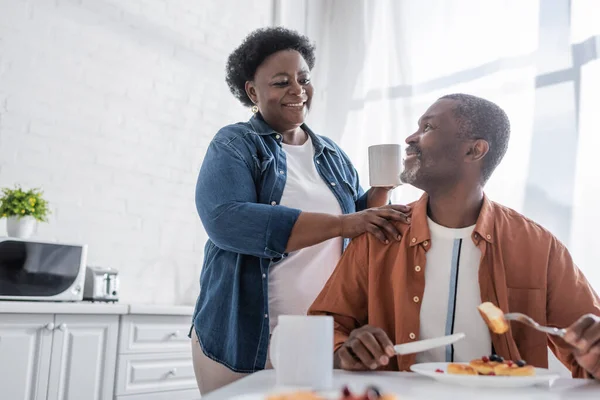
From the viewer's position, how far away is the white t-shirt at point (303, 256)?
58.1 inches

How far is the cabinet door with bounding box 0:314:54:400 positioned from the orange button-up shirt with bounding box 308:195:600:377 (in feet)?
4.33

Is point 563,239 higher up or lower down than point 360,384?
higher up

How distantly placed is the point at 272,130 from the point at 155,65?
1826 mm

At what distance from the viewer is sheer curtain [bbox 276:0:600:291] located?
243 cm

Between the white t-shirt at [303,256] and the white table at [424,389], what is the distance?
20.1 inches

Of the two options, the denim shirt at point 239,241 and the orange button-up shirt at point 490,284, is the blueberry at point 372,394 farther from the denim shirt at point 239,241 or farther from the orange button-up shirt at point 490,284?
the denim shirt at point 239,241

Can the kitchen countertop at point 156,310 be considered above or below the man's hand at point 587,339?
below

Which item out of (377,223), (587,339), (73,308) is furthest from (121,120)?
(587,339)

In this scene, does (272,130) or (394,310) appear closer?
(394,310)

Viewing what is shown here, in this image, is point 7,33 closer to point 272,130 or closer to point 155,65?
point 155,65

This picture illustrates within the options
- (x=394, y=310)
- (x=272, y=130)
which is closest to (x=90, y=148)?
(x=272, y=130)

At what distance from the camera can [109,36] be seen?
9.95ft

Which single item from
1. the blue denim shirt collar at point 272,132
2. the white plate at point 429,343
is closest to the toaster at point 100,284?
the blue denim shirt collar at point 272,132

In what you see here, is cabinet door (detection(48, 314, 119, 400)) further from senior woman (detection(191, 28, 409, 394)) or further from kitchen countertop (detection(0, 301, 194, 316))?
senior woman (detection(191, 28, 409, 394))
